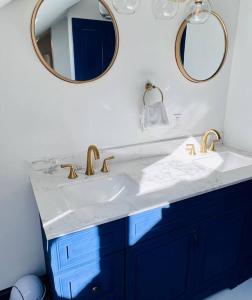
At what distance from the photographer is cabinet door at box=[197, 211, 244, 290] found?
1.40m

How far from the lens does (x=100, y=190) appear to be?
1.44 meters

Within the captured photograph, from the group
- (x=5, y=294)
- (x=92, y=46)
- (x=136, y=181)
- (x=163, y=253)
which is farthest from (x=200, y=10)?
(x=5, y=294)

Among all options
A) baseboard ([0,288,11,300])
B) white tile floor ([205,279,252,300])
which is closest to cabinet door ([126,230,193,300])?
white tile floor ([205,279,252,300])

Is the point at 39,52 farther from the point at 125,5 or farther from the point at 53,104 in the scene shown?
the point at 125,5

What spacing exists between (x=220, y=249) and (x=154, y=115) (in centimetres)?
96

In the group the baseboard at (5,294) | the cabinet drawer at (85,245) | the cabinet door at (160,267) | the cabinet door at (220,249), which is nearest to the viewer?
the cabinet drawer at (85,245)

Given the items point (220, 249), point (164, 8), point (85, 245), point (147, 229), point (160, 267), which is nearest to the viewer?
point (85, 245)

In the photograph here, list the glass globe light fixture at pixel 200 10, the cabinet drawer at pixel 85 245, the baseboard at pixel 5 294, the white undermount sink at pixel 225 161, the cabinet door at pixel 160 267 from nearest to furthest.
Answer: the cabinet drawer at pixel 85 245 < the cabinet door at pixel 160 267 < the glass globe light fixture at pixel 200 10 < the baseboard at pixel 5 294 < the white undermount sink at pixel 225 161

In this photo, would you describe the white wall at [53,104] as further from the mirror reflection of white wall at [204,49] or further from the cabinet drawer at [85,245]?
the cabinet drawer at [85,245]

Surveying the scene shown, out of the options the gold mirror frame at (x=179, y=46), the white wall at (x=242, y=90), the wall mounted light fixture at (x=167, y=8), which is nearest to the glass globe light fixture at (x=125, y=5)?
the wall mounted light fixture at (x=167, y=8)

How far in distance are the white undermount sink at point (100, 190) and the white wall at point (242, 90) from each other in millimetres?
1110

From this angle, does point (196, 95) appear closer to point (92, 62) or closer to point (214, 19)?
point (214, 19)

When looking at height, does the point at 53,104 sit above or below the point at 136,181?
above

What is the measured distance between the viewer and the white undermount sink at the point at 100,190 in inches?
52.1
